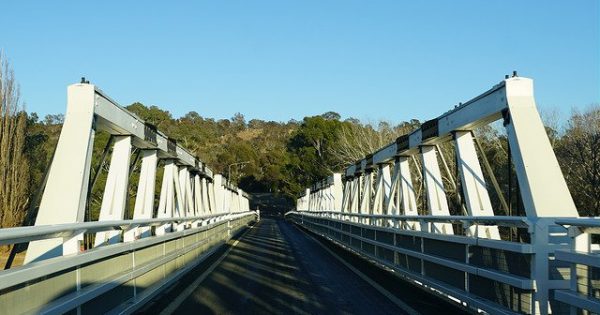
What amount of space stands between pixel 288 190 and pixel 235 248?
74113mm

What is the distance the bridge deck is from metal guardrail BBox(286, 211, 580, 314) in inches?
29.8

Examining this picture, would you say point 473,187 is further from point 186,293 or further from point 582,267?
point 582,267

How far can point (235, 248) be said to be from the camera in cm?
2441

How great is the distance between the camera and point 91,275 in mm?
7582

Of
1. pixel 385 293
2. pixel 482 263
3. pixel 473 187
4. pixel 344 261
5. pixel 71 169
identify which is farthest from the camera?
pixel 344 261

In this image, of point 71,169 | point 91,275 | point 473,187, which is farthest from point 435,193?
point 91,275

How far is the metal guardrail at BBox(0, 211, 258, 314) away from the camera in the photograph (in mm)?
5469

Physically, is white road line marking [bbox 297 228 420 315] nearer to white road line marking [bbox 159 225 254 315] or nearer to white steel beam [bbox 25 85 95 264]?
white road line marking [bbox 159 225 254 315]

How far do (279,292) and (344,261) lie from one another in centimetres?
691

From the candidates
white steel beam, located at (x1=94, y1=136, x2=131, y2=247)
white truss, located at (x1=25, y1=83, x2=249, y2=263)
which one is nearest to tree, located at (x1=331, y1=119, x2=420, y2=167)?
white truss, located at (x1=25, y1=83, x2=249, y2=263)

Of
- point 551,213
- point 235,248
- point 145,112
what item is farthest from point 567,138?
point 145,112

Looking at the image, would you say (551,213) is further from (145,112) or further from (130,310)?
(145,112)

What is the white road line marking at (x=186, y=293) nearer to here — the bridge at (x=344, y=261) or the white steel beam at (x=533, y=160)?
the bridge at (x=344, y=261)

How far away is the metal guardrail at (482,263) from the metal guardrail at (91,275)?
4.77 m
